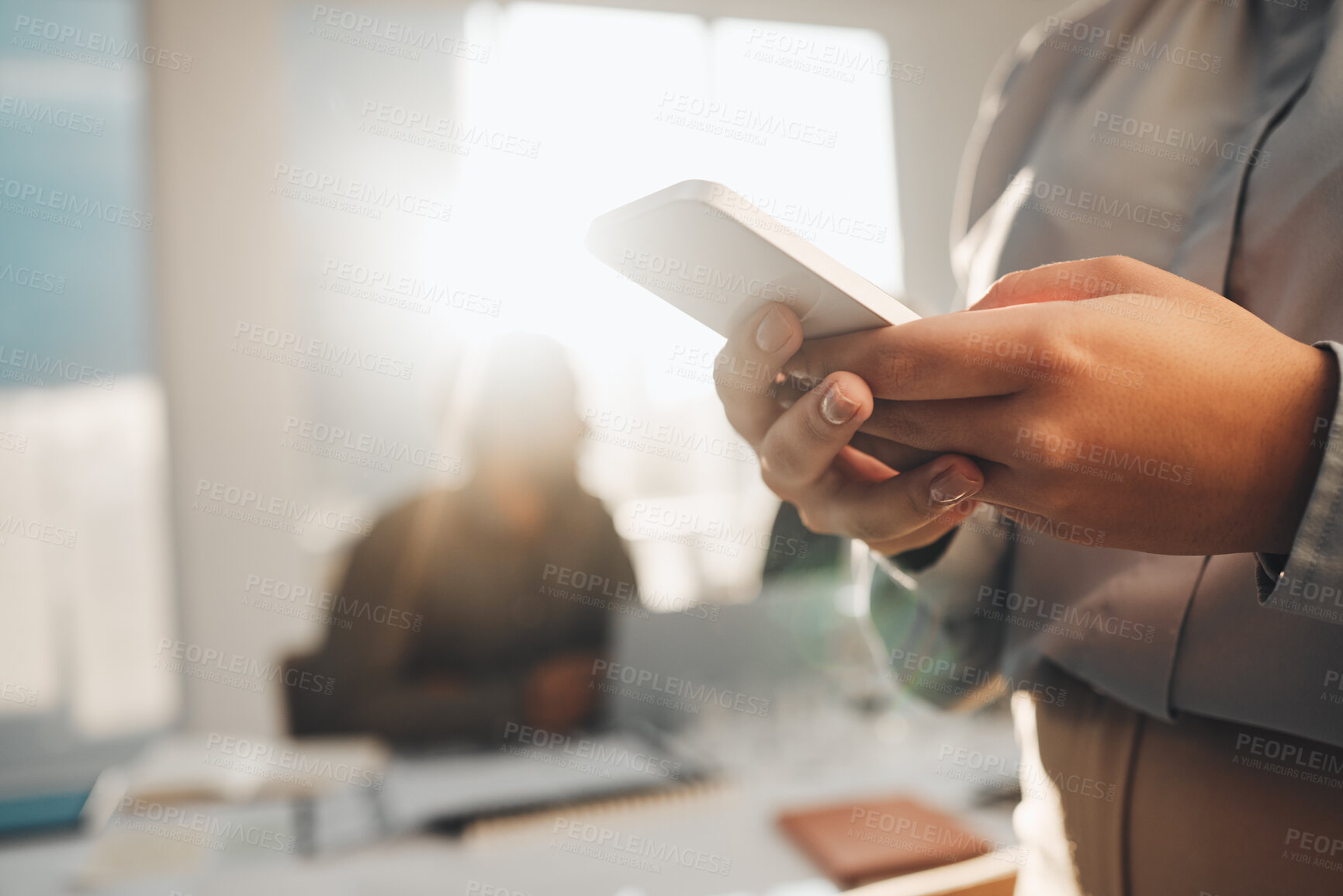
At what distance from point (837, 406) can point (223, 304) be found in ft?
6.92

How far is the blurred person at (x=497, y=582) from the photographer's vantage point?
5.97 feet

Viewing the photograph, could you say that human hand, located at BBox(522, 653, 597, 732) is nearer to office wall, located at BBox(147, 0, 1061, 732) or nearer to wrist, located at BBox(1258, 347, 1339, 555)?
office wall, located at BBox(147, 0, 1061, 732)

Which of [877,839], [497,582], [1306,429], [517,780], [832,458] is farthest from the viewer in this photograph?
[497,582]

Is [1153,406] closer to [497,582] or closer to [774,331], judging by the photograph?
[774,331]

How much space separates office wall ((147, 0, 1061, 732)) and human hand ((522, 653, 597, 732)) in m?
0.69

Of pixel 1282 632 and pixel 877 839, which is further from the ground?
pixel 1282 632

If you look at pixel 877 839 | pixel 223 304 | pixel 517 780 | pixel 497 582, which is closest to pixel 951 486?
pixel 877 839

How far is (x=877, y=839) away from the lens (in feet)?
2.79

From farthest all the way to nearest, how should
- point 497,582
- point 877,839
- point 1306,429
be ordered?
point 497,582
point 877,839
point 1306,429

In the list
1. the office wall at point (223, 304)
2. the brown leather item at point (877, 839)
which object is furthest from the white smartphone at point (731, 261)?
the office wall at point (223, 304)

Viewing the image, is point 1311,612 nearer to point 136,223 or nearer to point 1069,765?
point 1069,765

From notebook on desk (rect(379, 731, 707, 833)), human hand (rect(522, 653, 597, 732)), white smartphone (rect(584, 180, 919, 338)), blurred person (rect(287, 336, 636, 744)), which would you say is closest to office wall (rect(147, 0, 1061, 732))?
blurred person (rect(287, 336, 636, 744))

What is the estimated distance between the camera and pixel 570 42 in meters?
2.06

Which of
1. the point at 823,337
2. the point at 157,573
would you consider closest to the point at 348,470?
the point at 157,573
